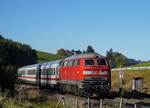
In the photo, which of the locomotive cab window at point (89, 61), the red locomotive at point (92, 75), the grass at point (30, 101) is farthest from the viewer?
the locomotive cab window at point (89, 61)

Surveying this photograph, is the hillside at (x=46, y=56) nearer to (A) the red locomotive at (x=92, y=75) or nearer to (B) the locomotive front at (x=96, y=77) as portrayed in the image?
(A) the red locomotive at (x=92, y=75)

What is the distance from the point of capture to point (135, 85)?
50438 millimetres

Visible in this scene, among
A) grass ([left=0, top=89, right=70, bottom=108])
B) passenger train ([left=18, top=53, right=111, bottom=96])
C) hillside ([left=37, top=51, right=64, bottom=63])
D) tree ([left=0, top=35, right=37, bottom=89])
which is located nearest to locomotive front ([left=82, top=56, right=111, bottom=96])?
passenger train ([left=18, top=53, right=111, bottom=96])

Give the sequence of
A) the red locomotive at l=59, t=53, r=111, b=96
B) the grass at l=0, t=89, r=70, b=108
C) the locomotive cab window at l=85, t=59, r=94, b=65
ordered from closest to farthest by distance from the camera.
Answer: the grass at l=0, t=89, r=70, b=108, the red locomotive at l=59, t=53, r=111, b=96, the locomotive cab window at l=85, t=59, r=94, b=65

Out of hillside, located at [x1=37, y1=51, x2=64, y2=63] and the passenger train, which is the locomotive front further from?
hillside, located at [x1=37, y1=51, x2=64, y2=63]

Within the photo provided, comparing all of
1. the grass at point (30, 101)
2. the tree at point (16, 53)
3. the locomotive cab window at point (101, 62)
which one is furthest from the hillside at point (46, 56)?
the locomotive cab window at point (101, 62)

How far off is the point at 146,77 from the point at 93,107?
38.4 metres

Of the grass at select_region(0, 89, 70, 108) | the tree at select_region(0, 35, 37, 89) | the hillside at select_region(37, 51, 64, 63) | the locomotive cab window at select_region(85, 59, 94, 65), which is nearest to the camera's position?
the grass at select_region(0, 89, 70, 108)

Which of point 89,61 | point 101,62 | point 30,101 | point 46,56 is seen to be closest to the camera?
point 89,61

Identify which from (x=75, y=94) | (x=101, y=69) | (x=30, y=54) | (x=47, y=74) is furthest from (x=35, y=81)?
(x=30, y=54)

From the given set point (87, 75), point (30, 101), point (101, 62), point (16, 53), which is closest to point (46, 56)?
point (16, 53)

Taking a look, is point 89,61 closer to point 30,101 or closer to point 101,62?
point 101,62

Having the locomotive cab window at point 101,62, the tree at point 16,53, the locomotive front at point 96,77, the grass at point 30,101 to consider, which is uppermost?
the tree at point 16,53

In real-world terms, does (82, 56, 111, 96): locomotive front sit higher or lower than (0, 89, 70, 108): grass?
higher
